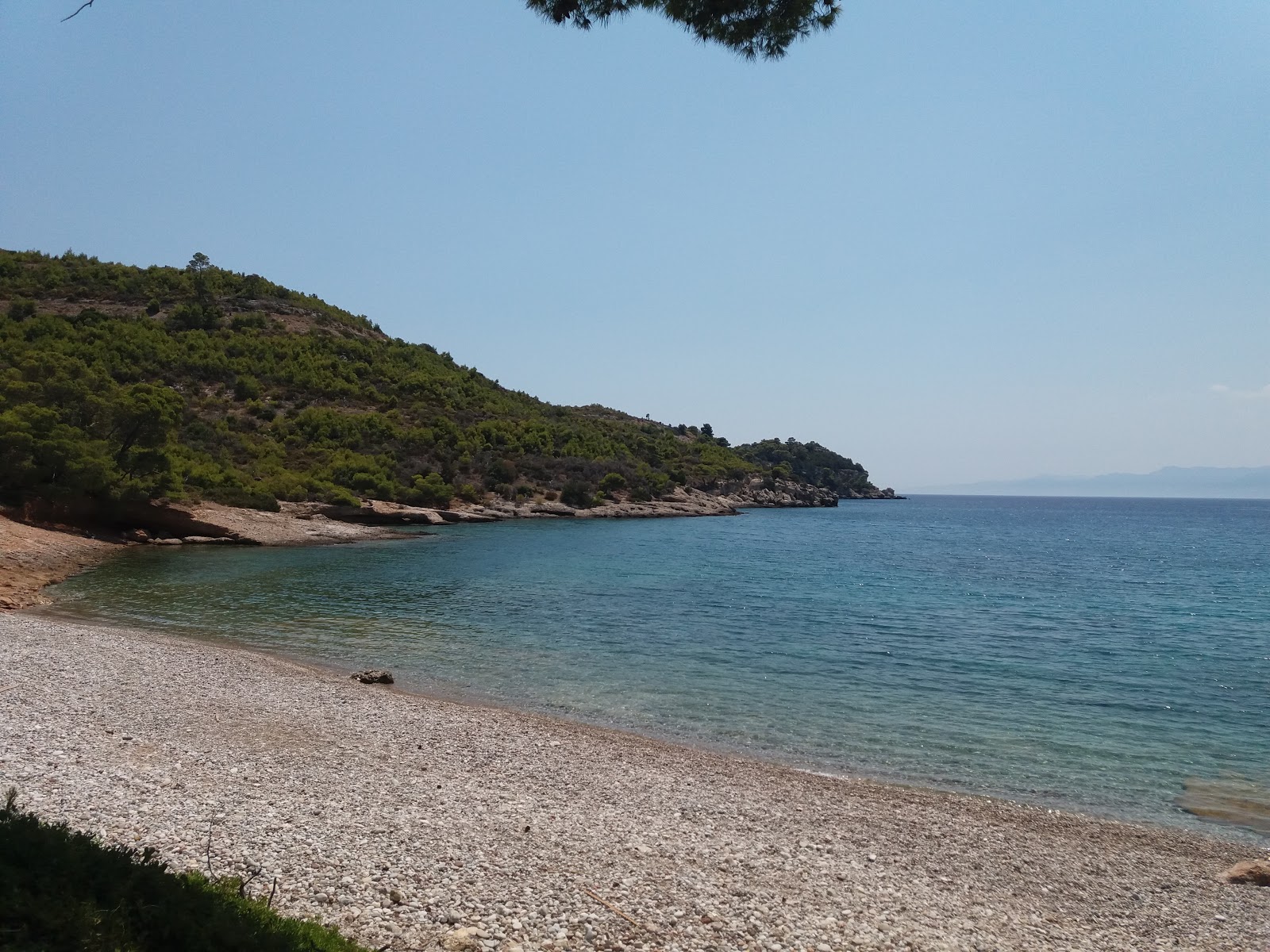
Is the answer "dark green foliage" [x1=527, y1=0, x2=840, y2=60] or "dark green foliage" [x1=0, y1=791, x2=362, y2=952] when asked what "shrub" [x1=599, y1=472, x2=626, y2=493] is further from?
"dark green foliage" [x1=0, y1=791, x2=362, y2=952]

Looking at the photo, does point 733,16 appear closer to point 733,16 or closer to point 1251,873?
point 733,16

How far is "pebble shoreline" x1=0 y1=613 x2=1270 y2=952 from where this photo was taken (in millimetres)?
6727

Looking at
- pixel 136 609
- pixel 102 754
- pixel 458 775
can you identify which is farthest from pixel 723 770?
pixel 136 609

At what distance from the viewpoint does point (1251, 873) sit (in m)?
8.90

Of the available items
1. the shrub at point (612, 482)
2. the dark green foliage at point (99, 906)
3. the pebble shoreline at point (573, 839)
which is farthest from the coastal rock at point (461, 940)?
the shrub at point (612, 482)

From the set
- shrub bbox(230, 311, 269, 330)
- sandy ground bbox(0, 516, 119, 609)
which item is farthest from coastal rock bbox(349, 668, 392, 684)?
shrub bbox(230, 311, 269, 330)

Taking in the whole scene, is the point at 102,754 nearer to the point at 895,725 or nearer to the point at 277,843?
the point at 277,843

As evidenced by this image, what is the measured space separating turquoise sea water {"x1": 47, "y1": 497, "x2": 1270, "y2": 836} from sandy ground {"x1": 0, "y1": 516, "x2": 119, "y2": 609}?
48.2 inches

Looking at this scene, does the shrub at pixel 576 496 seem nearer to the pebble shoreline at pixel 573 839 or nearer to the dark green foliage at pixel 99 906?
the pebble shoreline at pixel 573 839

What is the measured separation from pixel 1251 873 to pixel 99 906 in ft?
37.3

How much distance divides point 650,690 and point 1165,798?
960 cm

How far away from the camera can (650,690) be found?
1734 centimetres

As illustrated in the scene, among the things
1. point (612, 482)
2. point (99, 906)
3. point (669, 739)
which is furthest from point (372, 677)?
point (612, 482)

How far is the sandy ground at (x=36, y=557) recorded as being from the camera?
24.9m
